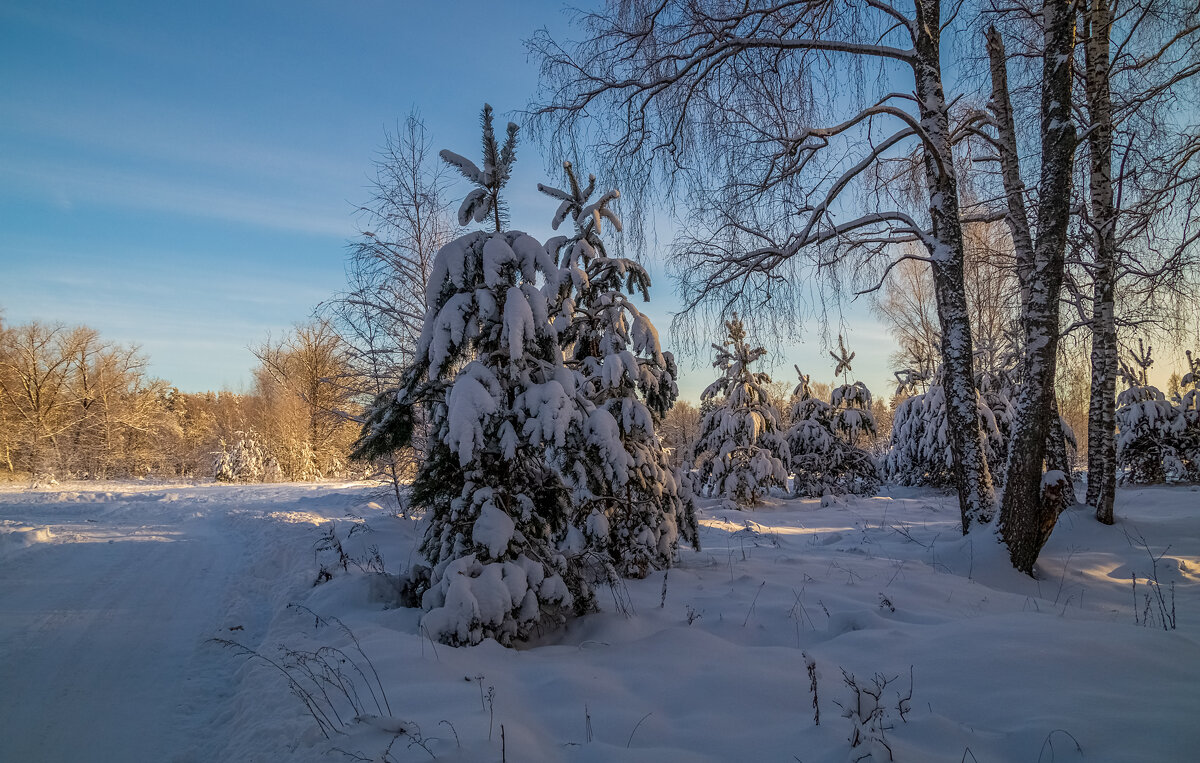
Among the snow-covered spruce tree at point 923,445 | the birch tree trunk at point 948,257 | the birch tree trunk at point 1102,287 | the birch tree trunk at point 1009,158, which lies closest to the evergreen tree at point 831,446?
the snow-covered spruce tree at point 923,445

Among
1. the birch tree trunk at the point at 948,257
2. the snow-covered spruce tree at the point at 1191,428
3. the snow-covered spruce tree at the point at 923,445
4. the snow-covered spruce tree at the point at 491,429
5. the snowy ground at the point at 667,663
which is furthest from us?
the snow-covered spruce tree at the point at 923,445

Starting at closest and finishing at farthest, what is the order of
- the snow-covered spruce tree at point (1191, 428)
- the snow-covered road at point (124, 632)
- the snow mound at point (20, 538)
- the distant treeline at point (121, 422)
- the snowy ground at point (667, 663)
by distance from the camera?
the snowy ground at point (667, 663)
the snow-covered road at point (124, 632)
the snow mound at point (20, 538)
the snow-covered spruce tree at point (1191, 428)
the distant treeline at point (121, 422)

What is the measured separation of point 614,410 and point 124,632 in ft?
15.1

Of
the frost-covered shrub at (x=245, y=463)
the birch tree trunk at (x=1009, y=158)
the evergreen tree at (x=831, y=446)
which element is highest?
the birch tree trunk at (x=1009, y=158)

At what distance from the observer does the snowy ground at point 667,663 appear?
221cm

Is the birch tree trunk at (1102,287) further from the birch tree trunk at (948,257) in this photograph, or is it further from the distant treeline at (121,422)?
the distant treeline at (121,422)

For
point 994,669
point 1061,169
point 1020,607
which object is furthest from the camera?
point 1061,169

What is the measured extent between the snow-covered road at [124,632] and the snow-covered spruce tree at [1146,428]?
16.7 m

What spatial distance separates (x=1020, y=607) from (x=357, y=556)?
6.87 meters

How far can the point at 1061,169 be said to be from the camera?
5.00m

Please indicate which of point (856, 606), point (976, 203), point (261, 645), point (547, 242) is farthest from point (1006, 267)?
point (261, 645)

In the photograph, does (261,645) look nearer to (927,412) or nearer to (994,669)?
(994,669)

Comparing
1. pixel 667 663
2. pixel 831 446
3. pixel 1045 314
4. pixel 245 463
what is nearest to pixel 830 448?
pixel 831 446

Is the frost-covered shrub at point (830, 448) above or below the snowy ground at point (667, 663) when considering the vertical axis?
above
